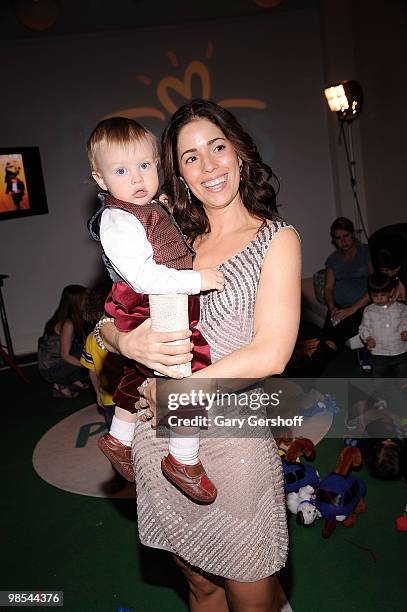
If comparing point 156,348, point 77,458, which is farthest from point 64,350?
point 156,348

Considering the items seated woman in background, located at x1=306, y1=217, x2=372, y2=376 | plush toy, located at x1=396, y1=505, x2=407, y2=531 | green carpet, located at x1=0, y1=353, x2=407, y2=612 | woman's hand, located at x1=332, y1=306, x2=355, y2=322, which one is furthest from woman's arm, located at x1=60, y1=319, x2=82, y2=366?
plush toy, located at x1=396, y1=505, x2=407, y2=531

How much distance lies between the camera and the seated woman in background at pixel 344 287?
6.20 m

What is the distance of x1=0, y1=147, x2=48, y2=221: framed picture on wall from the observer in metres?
8.23

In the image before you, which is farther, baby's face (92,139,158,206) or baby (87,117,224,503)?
baby's face (92,139,158,206)

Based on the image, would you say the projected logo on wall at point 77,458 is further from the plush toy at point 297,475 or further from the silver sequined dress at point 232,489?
the silver sequined dress at point 232,489

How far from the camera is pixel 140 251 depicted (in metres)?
1.81

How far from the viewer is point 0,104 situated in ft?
27.0

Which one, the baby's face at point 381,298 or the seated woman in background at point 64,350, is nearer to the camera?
the baby's face at point 381,298

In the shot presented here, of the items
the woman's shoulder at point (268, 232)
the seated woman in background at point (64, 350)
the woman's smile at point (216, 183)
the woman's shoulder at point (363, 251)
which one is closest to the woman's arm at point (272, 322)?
the woman's shoulder at point (268, 232)

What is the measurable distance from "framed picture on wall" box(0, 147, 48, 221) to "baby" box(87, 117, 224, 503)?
6.74 metres

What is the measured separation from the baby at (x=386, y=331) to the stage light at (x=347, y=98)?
10.9 ft

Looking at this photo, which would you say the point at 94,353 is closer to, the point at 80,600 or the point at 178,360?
the point at 80,600

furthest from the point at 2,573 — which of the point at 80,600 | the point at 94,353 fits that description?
the point at 94,353

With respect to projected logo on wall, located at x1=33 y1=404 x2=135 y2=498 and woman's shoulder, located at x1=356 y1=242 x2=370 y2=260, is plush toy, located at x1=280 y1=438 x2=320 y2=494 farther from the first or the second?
woman's shoulder, located at x1=356 y1=242 x2=370 y2=260
